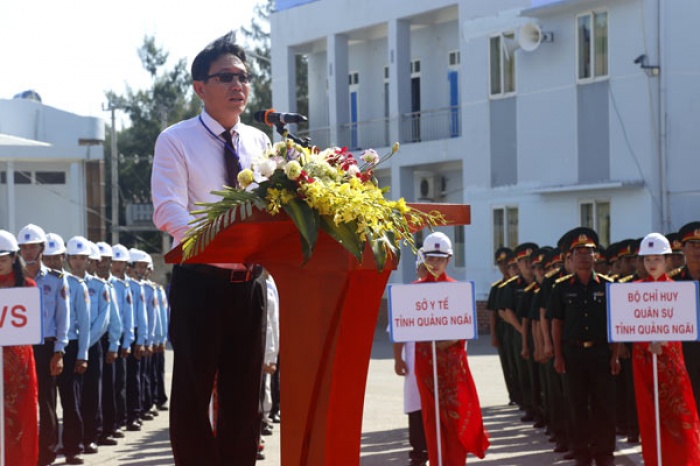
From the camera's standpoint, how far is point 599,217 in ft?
95.1

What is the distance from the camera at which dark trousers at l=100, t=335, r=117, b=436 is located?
14445 mm

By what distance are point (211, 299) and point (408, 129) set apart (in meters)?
31.1

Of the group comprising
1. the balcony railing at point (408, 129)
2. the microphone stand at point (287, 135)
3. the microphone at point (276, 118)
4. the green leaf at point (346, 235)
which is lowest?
the green leaf at point (346, 235)

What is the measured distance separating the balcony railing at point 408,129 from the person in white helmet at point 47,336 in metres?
21.2

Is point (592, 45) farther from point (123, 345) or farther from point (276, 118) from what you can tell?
point (276, 118)

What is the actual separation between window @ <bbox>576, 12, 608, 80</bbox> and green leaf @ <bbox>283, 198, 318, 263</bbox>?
81.1 feet

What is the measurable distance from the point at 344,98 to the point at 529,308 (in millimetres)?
23998

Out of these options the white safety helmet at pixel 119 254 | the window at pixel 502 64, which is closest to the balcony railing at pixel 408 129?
the window at pixel 502 64

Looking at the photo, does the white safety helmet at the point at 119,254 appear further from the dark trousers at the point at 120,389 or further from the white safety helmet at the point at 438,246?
the white safety helmet at the point at 438,246

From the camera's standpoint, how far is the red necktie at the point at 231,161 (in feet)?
17.0

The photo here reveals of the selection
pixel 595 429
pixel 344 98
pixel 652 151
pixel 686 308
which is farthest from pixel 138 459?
pixel 344 98

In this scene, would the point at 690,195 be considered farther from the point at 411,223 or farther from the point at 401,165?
the point at 411,223

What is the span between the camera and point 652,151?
2717 cm

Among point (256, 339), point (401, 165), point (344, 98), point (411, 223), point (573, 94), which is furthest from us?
point (344, 98)
